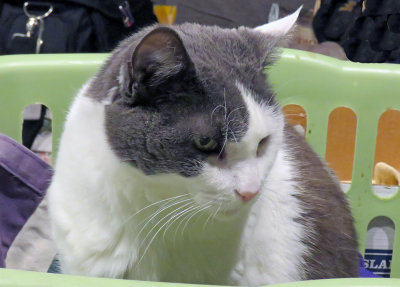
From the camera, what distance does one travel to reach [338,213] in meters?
0.99

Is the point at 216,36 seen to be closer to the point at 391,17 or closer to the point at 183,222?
the point at 183,222

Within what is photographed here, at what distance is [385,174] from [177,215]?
0.69 m

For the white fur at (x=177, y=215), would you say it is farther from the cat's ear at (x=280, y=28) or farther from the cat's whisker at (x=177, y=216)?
the cat's ear at (x=280, y=28)

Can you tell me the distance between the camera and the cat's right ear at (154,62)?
2.05 feet

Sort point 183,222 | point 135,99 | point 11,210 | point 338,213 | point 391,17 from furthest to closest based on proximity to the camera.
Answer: point 391,17 → point 11,210 → point 338,213 → point 183,222 → point 135,99

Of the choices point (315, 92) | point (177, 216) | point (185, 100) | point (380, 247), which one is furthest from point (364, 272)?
point (185, 100)

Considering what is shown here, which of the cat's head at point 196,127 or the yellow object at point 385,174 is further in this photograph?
the yellow object at point 385,174

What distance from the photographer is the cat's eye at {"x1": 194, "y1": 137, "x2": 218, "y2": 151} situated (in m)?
0.69

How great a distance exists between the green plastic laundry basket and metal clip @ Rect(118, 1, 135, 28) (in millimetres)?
555

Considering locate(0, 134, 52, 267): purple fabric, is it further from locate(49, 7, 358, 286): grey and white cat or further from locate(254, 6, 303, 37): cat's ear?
locate(254, 6, 303, 37): cat's ear

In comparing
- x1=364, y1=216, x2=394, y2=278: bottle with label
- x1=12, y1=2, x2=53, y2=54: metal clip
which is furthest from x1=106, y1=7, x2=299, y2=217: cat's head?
x1=12, y1=2, x2=53, y2=54: metal clip

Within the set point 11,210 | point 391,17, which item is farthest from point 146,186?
point 391,17

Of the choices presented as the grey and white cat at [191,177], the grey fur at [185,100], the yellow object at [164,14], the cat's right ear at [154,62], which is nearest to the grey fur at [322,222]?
the grey and white cat at [191,177]

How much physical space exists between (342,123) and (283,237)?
51 centimetres
